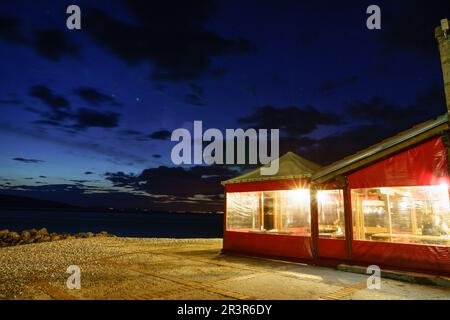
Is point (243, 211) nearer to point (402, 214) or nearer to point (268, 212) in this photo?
point (268, 212)

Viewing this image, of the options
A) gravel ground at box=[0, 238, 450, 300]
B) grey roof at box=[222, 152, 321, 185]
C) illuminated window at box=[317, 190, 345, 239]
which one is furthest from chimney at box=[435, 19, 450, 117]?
gravel ground at box=[0, 238, 450, 300]

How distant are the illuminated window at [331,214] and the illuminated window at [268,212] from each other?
0.93 m

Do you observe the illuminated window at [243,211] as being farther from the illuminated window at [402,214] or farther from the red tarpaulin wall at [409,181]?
the red tarpaulin wall at [409,181]

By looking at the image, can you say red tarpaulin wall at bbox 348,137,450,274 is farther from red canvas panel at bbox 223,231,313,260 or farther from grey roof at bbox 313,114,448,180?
red canvas panel at bbox 223,231,313,260

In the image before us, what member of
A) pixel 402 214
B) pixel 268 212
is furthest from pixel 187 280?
pixel 402 214

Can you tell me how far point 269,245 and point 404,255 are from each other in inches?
156

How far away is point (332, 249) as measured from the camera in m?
8.64

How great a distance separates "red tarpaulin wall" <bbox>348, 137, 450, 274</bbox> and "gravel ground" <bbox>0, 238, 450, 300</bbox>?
0.72 m

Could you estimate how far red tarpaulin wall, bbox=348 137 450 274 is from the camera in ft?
22.6

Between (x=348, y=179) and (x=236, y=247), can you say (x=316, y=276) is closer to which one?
(x=348, y=179)

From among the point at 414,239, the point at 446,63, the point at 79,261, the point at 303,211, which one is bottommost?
the point at 79,261

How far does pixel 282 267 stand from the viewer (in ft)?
28.0

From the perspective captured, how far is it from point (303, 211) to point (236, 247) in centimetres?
300
